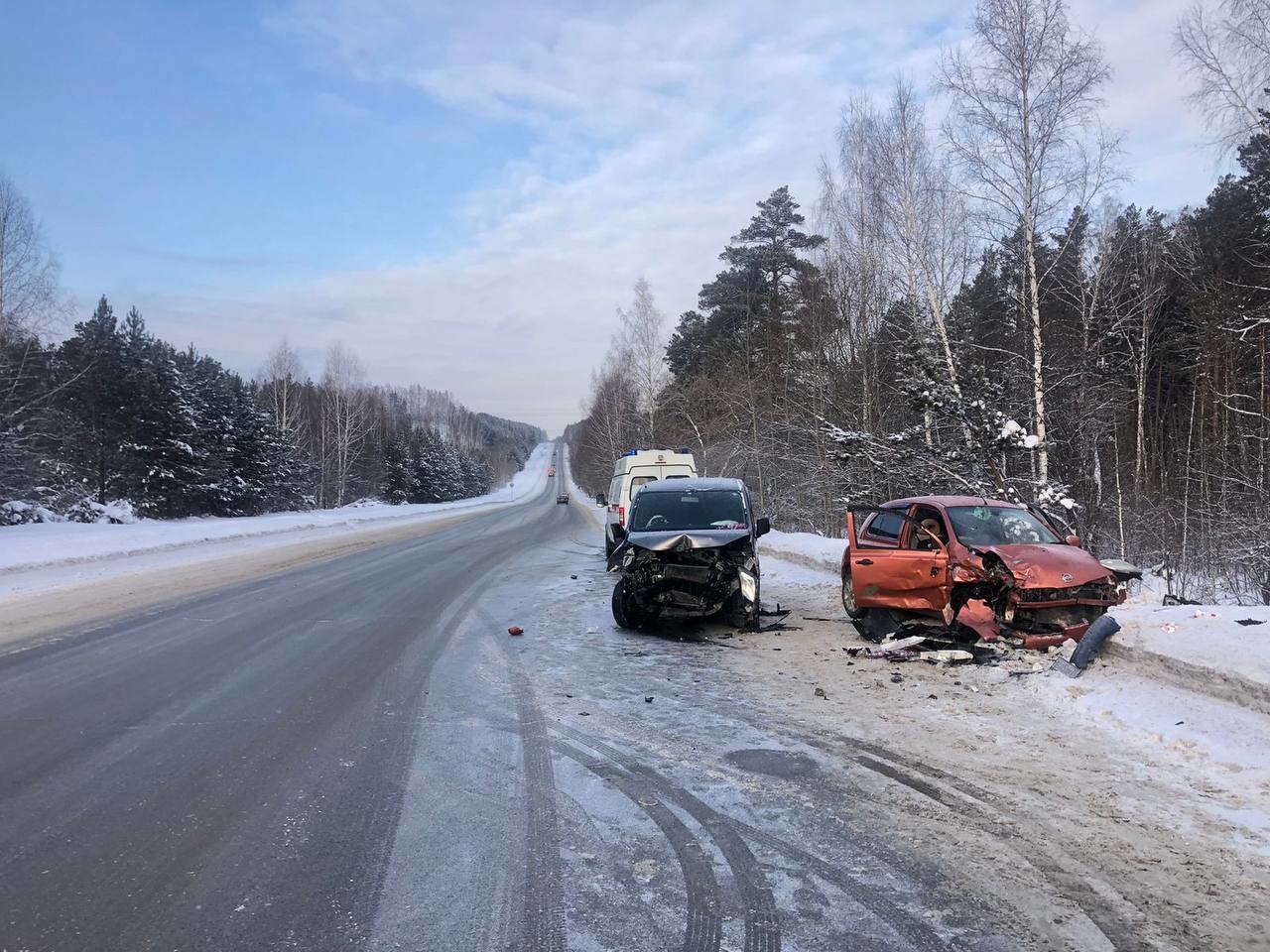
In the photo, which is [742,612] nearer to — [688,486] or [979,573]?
[688,486]

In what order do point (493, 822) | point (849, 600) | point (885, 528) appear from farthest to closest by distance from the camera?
point (849, 600)
point (885, 528)
point (493, 822)

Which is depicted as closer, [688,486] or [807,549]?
[688,486]

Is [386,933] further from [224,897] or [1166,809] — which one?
[1166,809]

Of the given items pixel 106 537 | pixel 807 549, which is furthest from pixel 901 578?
pixel 106 537

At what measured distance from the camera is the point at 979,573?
25.0 ft

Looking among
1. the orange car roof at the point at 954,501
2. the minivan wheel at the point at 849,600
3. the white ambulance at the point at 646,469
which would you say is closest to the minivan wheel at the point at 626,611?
the minivan wheel at the point at 849,600

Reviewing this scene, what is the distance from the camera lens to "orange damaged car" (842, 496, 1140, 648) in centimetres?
725

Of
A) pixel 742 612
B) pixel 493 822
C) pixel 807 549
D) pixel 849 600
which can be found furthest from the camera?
pixel 807 549

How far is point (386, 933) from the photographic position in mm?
2941

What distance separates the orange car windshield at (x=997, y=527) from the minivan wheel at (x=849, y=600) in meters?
1.41

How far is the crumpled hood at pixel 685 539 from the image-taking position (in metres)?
9.12

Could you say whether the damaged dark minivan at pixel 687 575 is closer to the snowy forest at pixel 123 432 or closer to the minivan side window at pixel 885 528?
the minivan side window at pixel 885 528

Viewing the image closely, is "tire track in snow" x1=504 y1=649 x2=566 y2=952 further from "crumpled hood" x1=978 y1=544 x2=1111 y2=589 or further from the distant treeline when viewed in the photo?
the distant treeline

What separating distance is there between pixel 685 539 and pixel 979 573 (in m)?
3.18
